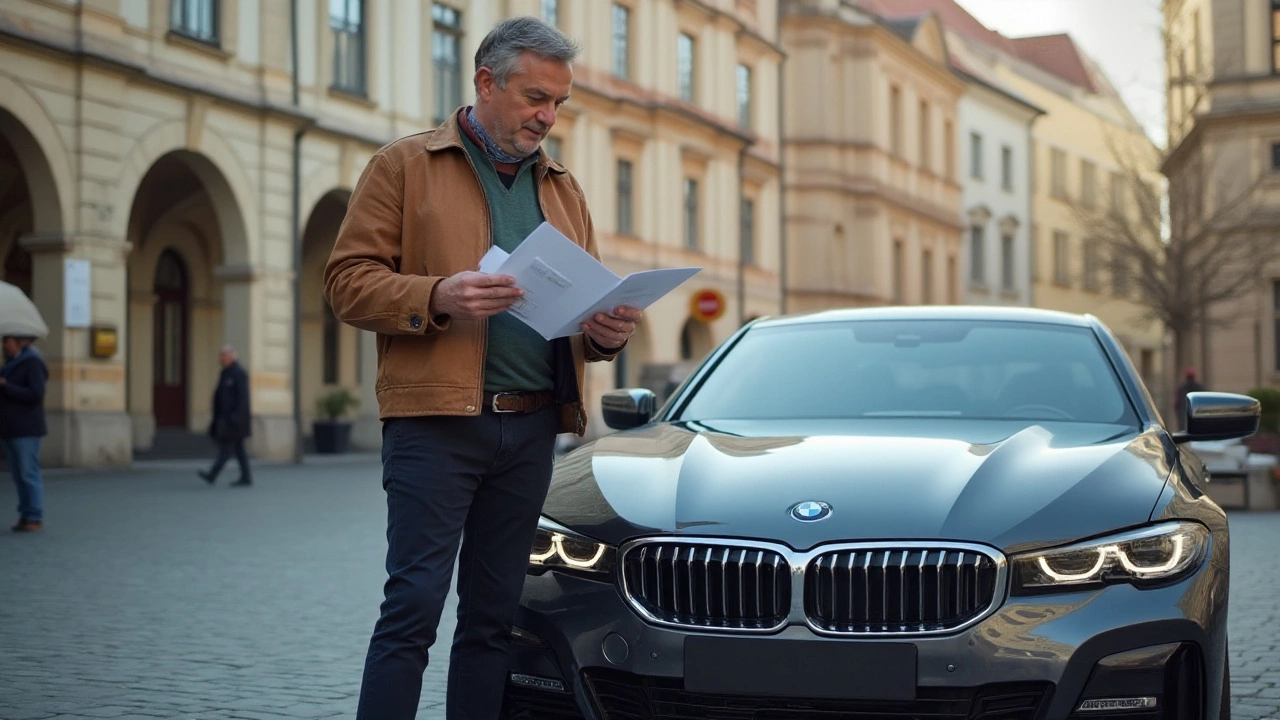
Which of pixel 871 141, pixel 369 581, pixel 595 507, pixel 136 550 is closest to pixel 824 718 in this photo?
pixel 595 507

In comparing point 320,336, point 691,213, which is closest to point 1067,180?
point 691,213

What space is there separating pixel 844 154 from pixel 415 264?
4379cm

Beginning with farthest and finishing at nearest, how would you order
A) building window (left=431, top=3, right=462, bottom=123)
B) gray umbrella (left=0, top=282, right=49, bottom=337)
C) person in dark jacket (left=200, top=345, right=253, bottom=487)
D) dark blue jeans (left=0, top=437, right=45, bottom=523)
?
building window (left=431, top=3, right=462, bottom=123) < person in dark jacket (left=200, top=345, right=253, bottom=487) < gray umbrella (left=0, top=282, right=49, bottom=337) < dark blue jeans (left=0, top=437, right=45, bottom=523)

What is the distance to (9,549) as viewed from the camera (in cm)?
1137

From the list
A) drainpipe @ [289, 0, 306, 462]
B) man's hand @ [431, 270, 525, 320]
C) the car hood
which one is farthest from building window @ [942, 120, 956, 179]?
man's hand @ [431, 270, 525, 320]

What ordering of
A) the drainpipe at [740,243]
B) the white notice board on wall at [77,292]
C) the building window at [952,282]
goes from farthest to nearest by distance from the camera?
the building window at [952,282], the drainpipe at [740,243], the white notice board on wall at [77,292]

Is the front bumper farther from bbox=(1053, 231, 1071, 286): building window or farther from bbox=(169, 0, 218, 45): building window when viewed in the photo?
bbox=(1053, 231, 1071, 286): building window

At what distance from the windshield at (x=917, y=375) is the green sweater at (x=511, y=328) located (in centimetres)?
142

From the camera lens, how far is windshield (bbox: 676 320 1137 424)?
5.16m

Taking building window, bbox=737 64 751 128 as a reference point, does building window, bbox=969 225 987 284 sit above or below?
below

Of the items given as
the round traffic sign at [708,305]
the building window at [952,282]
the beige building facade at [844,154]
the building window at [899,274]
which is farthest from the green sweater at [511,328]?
the building window at [952,282]

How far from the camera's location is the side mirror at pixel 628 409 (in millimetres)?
5578

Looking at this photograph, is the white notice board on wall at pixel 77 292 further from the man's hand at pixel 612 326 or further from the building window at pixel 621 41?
the man's hand at pixel 612 326

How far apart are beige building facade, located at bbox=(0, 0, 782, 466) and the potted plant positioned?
4.80ft
